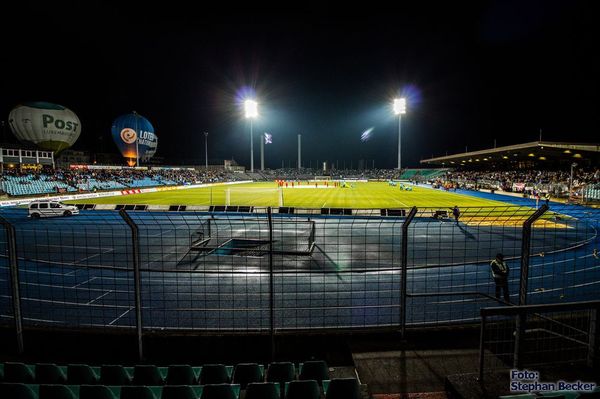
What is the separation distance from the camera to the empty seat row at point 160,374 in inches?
154

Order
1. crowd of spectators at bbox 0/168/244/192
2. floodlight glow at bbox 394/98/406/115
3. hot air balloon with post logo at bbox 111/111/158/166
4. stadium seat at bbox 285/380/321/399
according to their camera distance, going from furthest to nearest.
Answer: hot air balloon with post logo at bbox 111/111/158/166
floodlight glow at bbox 394/98/406/115
crowd of spectators at bbox 0/168/244/192
stadium seat at bbox 285/380/321/399

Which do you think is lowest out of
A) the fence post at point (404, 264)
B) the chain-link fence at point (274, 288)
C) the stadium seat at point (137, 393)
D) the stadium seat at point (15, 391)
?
the chain-link fence at point (274, 288)

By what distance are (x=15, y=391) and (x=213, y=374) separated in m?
2.02

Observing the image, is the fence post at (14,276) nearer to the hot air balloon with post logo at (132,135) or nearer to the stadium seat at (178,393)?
the stadium seat at (178,393)

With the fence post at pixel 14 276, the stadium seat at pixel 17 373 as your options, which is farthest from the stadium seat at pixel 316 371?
the fence post at pixel 14 276

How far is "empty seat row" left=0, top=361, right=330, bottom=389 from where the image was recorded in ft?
12.9

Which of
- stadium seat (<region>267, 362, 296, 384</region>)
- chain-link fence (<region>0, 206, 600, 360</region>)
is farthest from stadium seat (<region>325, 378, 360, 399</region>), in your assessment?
chain-link fence (<region>0, 206, 600, 360</region>)

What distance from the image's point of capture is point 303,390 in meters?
3.33

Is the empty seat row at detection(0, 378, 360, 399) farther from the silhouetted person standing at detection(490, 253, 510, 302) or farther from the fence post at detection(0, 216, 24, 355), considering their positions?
the silhouetted person standing at detection(490, 253, 510, 302)

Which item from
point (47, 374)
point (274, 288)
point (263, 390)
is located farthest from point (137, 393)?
point (274, 288)

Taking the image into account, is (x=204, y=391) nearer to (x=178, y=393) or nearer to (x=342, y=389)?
(x=178, y=393)

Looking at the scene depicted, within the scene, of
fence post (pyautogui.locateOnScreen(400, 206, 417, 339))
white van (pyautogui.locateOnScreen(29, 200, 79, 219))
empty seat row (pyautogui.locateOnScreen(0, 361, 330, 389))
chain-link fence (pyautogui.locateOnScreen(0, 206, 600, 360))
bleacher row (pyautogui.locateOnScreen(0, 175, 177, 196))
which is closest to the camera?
empty seat row (pyautogui.locateOnScreen(0, 361, 330, 389))

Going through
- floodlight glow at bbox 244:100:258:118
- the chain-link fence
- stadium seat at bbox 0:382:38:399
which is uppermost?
floodlight glow at bbox 244:100:258:118

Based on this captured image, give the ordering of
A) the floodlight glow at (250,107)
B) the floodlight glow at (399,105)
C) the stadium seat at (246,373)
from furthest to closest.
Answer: the floodlight glow at (399,105)
the floodlight glow at (250,107)
the stadium seat at (246,373)
